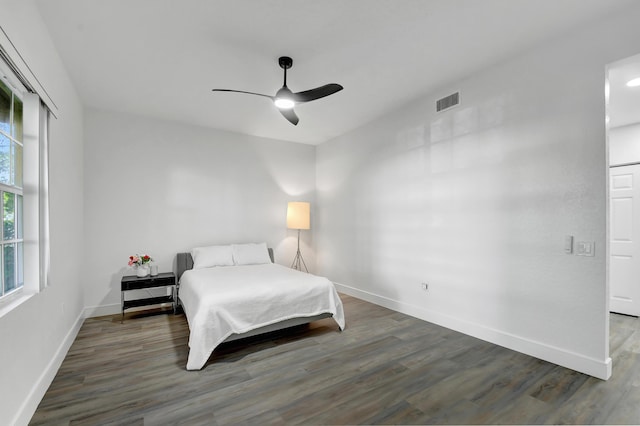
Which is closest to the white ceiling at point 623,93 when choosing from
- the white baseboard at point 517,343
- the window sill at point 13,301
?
the white baseboard at point 517,343

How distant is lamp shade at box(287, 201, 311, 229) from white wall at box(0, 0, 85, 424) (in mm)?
2969

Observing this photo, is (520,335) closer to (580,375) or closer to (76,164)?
(580,375)

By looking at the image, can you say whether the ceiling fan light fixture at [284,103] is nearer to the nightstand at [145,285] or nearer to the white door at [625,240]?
the nightstand at [145,285]

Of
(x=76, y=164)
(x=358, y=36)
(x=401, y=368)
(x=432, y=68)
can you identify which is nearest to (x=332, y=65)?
(x=358, y=36)

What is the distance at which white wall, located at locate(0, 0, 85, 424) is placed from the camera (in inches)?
68.7

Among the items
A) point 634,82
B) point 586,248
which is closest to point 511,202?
point 586,248

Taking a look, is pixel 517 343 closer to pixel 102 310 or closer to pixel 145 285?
pixel 145 285

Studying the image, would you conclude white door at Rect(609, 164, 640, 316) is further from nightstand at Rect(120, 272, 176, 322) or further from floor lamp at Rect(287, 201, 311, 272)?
nightstand at Rect(120, 272, 176, 322)

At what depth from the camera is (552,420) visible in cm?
196

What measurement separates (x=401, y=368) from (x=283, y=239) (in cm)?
350

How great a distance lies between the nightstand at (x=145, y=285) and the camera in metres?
3.92

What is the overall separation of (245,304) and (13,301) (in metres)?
1.68

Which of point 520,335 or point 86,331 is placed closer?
point 520,335

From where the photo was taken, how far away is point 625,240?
13.7 ft
